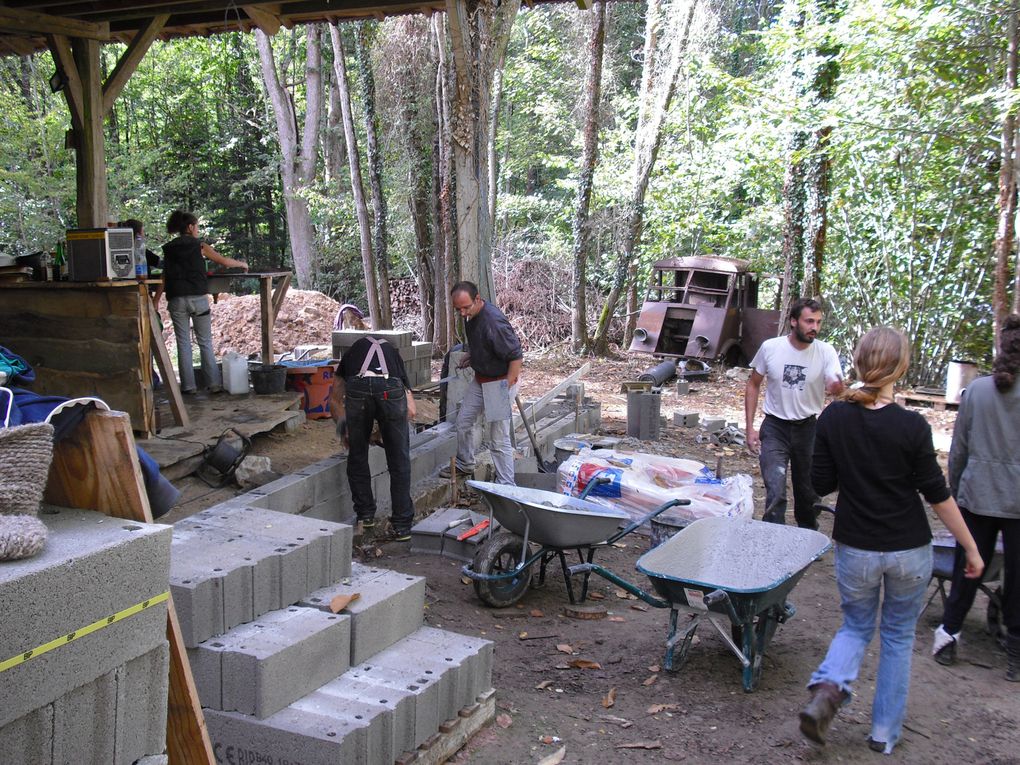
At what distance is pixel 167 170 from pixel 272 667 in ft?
75.2

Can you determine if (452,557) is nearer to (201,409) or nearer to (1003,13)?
(201,409)

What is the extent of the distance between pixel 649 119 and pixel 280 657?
15270 mm

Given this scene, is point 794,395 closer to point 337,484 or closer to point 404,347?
point 337,484

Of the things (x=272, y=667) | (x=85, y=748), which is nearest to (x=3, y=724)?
(x=85, y=748)

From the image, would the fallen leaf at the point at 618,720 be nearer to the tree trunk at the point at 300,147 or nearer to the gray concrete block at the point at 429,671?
the gray concrete block at the point at 429,671

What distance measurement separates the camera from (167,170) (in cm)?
2334

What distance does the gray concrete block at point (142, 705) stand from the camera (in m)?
2.24

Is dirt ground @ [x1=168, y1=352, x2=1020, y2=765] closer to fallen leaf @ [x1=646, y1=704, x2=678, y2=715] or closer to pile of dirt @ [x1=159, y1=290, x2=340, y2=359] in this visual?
fallen leaf @ [x1=646, y1=704, x2=678, y2=715]

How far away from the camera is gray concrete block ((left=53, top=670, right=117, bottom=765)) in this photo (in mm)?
2084

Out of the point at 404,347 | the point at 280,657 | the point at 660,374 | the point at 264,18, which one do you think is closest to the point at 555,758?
the point at 280,657

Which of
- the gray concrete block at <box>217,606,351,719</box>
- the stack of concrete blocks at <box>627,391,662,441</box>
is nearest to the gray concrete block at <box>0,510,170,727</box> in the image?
the gray concrete block at <box>217,606,351,719</box>

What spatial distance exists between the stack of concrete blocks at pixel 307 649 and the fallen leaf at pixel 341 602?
0.02m

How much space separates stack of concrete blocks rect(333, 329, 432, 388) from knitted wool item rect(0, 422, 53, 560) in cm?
524

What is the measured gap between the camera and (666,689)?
170 inches
